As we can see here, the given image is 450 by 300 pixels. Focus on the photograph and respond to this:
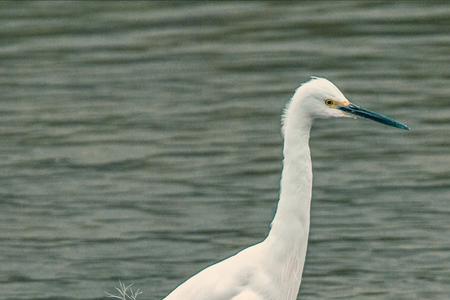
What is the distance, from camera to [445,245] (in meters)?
12.2

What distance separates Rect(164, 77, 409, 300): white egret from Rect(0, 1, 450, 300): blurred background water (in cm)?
226

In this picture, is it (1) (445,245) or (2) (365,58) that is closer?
(1) (445,245)

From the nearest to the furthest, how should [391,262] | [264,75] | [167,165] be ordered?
[391,262]
[167,165]
[264,75]

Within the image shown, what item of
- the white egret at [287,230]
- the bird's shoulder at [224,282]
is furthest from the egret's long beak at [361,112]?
the bird's shoulder at [224,282]

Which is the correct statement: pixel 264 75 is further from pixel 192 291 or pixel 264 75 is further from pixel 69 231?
pixel 192 291

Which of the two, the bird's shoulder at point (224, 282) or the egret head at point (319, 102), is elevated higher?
the egret head at point (319, 102)

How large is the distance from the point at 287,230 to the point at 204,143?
6.20m

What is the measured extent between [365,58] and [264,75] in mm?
1251

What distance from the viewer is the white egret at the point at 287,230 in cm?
880

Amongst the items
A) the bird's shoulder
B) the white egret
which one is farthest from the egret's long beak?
the bird's shoulder

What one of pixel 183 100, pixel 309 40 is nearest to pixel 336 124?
pixel 183 100

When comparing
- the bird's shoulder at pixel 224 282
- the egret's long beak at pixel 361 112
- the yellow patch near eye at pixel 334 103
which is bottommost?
the bird's shoulder at pixel 224 282

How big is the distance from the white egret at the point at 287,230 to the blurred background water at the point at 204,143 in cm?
226

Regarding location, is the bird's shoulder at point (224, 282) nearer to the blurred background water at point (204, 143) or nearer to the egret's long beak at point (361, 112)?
the egret's long beak at point (361, 112)
